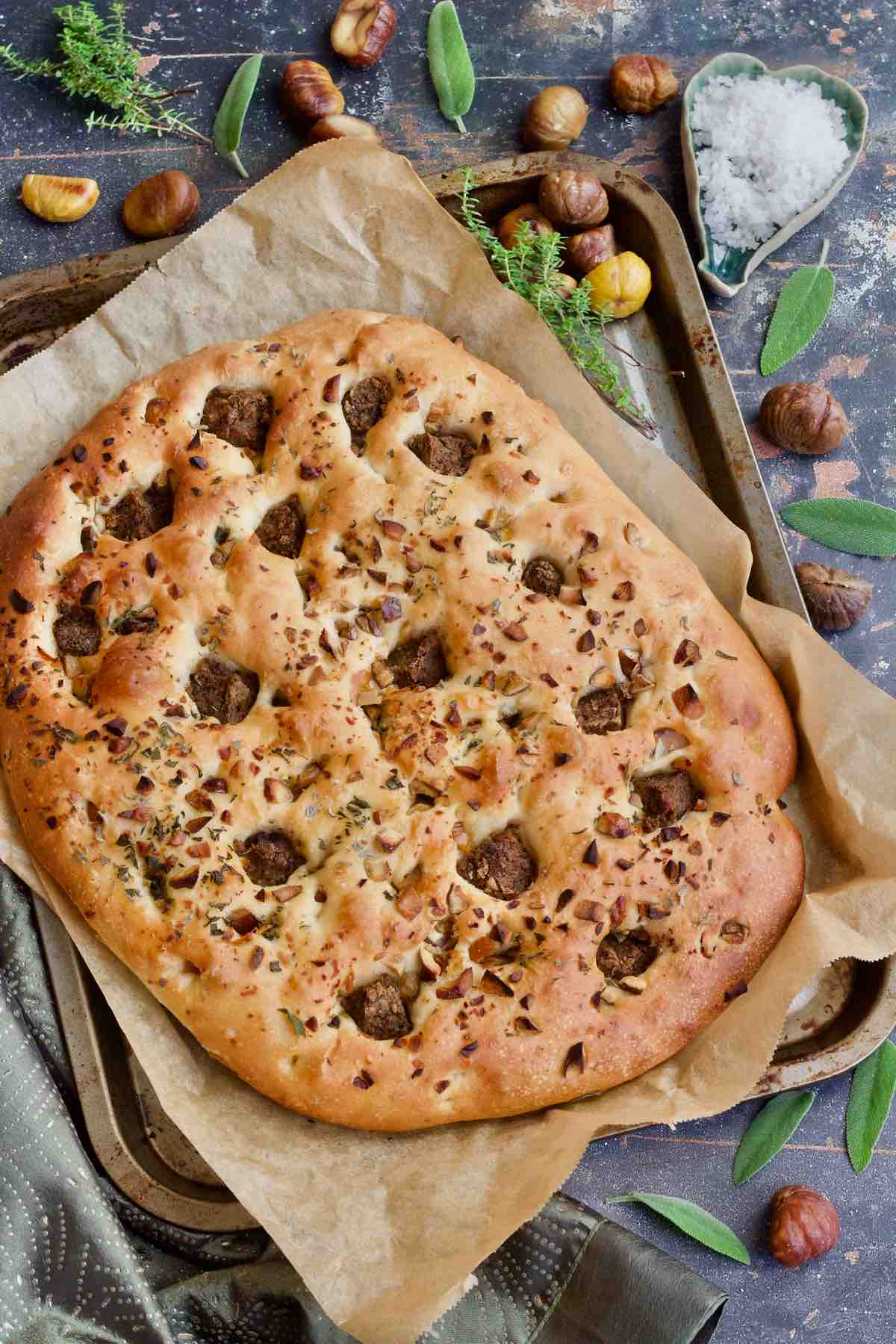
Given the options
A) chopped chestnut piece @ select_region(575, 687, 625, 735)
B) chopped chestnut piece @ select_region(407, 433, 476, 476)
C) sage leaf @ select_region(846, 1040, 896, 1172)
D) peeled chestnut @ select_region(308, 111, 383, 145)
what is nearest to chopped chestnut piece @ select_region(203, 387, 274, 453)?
chopped chestnut piece @ select_region(407, 433, 476, 476)

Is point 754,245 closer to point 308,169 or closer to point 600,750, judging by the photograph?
point 308,169

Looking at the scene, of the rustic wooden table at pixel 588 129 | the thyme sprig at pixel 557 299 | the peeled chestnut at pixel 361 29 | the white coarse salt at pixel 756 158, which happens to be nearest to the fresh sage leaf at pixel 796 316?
the rustic wooden table at pixel 588 129

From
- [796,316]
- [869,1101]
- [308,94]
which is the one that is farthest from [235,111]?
[869,1101]

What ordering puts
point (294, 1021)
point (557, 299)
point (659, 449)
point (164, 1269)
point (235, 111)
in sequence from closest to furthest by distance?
point (294, 1021) < point (164, 1269) < point (659, 449) < point (557, 299) < point (235, 111)

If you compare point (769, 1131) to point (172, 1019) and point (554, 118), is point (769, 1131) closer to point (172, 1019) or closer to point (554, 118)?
point (172, 1019)

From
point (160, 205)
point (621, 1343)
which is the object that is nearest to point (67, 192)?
point (160, 205)

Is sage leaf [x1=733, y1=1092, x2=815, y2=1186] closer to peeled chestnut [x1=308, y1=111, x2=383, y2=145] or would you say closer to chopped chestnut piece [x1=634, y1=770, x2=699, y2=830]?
chopped chestnut piece [x1=634, y1=770, x2=699, y2=830]

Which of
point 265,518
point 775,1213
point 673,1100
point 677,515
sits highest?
point 265,518
